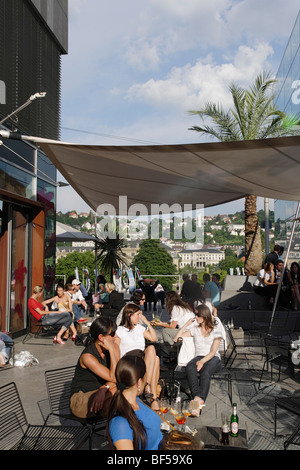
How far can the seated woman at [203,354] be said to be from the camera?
14.5 ft

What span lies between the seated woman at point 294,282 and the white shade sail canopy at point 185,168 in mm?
2514

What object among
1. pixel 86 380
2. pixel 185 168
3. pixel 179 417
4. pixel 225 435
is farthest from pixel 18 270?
pixel 225 435

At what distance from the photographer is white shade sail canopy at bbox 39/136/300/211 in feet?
13.5

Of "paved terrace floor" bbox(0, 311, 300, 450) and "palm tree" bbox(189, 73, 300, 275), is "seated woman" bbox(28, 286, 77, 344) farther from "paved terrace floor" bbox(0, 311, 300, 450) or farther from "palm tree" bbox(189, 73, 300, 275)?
"palm tree" bbox(189, 73, 300, 275)

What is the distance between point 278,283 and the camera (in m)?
9.63

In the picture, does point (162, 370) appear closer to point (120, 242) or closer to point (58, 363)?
point (58, 363)

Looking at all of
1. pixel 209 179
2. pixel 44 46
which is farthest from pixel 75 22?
pixel 209 179

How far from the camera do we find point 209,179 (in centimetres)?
598

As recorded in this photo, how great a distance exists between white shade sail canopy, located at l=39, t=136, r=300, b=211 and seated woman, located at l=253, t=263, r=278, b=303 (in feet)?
7.44

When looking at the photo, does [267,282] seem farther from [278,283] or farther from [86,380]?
[86,380]

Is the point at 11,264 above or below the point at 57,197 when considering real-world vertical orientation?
below

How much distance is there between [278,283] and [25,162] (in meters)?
6.24

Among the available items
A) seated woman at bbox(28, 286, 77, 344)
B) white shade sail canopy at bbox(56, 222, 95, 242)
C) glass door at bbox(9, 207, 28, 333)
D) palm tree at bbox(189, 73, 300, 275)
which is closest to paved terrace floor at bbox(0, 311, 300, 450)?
seated woman at bbox(28, 286, 77, 344)
